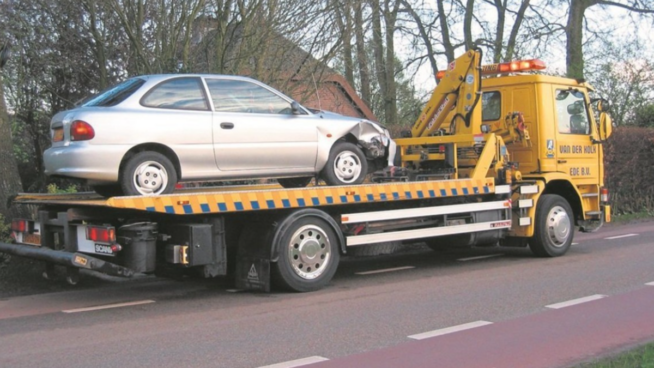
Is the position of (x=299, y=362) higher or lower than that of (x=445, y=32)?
lower

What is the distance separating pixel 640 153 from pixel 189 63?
41.4 ft

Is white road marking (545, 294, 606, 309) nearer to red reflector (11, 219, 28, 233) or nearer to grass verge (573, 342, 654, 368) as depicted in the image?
grass verge (573, 342, 654, 368)

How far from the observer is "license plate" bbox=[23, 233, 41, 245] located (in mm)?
8078

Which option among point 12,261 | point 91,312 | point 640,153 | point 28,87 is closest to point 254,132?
point 91,312

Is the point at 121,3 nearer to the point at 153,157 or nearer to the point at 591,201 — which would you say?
the point at 153,157

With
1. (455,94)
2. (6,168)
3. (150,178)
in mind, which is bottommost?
(150,178)

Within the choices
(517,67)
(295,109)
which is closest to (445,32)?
(517,67)

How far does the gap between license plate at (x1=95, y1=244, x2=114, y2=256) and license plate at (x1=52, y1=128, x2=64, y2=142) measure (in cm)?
123

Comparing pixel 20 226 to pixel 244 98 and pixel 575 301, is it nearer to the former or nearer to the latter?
pixel 244 98

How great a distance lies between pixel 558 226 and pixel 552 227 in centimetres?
11

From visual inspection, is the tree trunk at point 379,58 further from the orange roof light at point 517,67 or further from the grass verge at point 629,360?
the grass verge at point 629,360

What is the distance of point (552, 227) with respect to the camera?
36.6 ft

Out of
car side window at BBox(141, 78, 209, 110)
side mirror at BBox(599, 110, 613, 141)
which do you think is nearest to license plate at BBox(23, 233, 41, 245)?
Answer: car side window at BBox(141, 78, 209, 110)

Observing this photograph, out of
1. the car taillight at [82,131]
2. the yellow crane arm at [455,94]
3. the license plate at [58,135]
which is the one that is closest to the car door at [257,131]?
the car taillight at [82,131]
